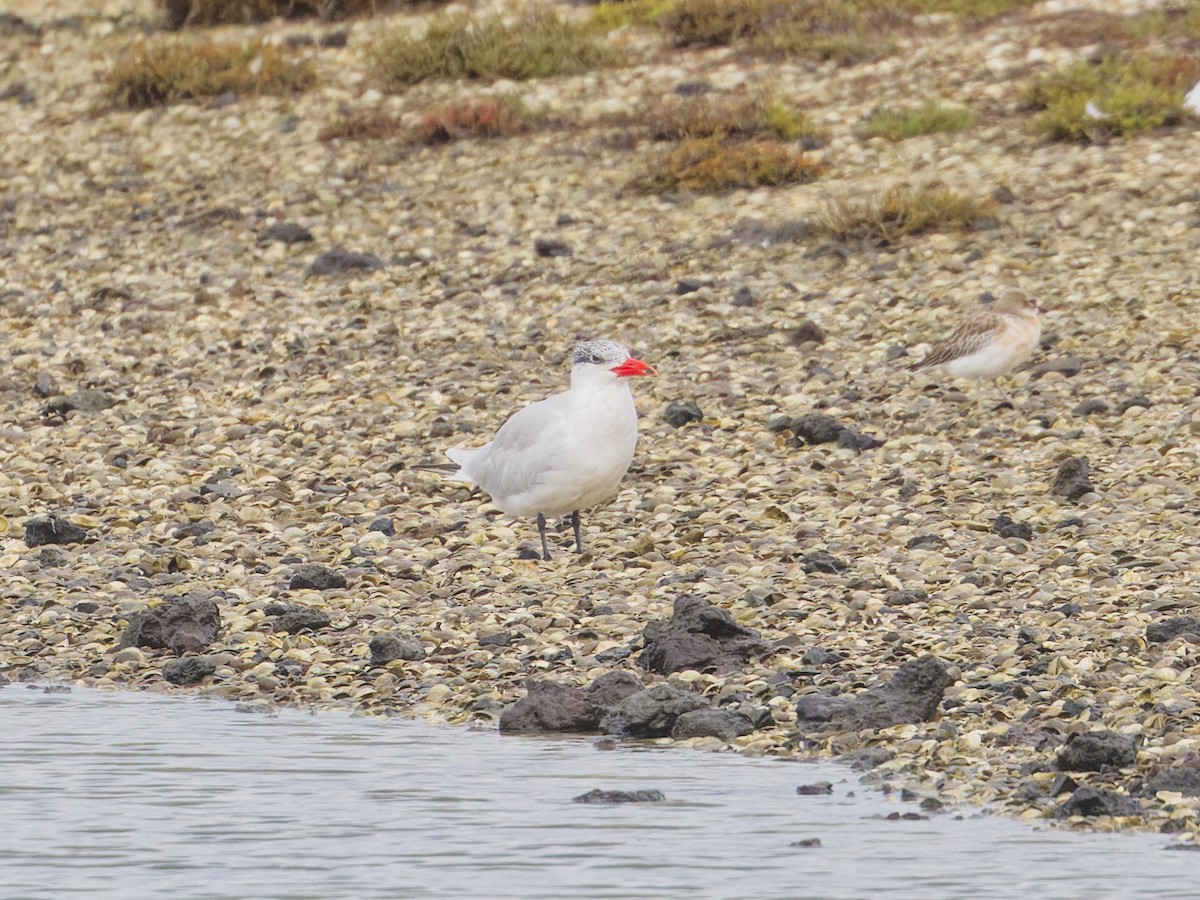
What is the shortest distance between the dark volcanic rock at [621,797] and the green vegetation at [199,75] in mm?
18928

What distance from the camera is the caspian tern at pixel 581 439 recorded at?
12.0 metres

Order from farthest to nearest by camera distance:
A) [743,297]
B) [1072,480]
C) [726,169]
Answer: [726,169]
[743,297]
[1072,480]

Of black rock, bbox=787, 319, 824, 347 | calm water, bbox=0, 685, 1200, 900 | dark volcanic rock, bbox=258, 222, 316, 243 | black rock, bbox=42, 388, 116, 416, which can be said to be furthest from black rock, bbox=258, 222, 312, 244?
calm water, bbox=0, 685, 1200, 900

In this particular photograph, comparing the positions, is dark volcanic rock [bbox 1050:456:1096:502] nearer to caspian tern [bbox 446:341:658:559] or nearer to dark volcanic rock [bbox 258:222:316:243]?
caspian tern [bbox 446:341:658:559]

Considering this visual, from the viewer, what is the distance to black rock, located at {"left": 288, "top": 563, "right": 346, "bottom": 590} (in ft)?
39.1

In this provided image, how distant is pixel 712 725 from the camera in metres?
9.20

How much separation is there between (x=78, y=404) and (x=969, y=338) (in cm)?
719

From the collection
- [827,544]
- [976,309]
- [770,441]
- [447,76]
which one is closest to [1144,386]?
[976,309]

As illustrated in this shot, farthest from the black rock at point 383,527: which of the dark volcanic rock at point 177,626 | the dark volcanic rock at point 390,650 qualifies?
the dark volcanic rock at point 390,650

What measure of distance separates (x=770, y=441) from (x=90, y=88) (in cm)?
1556

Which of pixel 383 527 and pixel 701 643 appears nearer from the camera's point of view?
pixel 701 643

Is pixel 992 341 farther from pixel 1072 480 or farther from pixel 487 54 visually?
pixel 487 54

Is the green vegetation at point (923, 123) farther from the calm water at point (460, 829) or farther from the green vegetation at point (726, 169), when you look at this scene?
the calm water at point (460, 829)

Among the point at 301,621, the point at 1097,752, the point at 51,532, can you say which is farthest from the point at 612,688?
the point at 51,532
